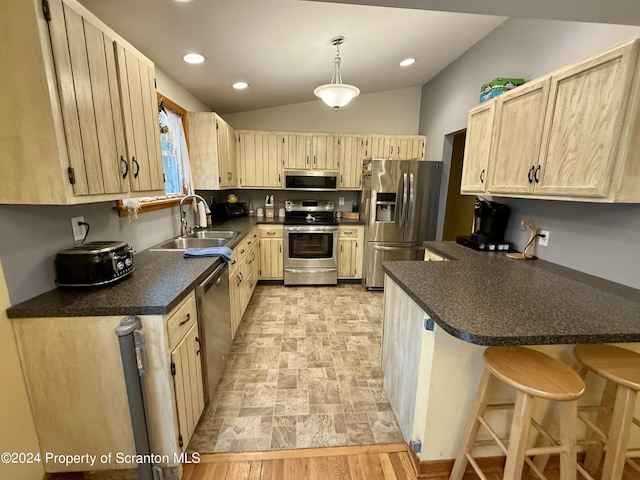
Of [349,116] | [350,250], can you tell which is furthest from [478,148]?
[349,116]

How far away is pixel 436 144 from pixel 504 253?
85.6 inches

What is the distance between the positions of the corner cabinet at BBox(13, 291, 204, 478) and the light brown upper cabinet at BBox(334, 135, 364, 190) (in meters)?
3.27

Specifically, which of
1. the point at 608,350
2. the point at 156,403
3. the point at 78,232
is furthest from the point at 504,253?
the point at 78,232

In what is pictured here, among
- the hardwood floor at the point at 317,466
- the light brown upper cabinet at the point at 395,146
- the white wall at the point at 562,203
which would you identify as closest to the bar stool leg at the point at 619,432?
the hardwood floor at the point at 317,466

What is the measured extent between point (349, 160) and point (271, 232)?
1.59 meters

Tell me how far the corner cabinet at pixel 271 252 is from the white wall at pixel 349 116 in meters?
1.72

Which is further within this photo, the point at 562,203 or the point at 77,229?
the point at 562,203

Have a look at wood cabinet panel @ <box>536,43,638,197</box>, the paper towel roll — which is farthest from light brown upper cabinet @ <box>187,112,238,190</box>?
wood cabinet panel @ <box>536,43,638,197</box>

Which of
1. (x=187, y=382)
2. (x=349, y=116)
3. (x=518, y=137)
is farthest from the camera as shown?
(x=349, y=116)

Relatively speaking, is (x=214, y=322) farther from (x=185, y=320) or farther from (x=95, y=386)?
(x=95, y=386)

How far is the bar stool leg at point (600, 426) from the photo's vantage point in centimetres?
126

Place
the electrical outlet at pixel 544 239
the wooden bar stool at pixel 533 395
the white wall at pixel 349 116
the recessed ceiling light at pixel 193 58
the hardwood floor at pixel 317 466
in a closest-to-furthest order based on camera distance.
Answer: the wooden bar stool at pixel 533 395
the hardwood floor at pixel 317 466
the electrical outlet at pixel 544 239
the recessed ceiling light at pixel 193 58
the white wall at pixel 349 116

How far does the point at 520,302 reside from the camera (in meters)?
1.26

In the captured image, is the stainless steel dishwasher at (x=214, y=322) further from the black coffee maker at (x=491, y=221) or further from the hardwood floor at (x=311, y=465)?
the black coffee maker at (x=491, y=221)
